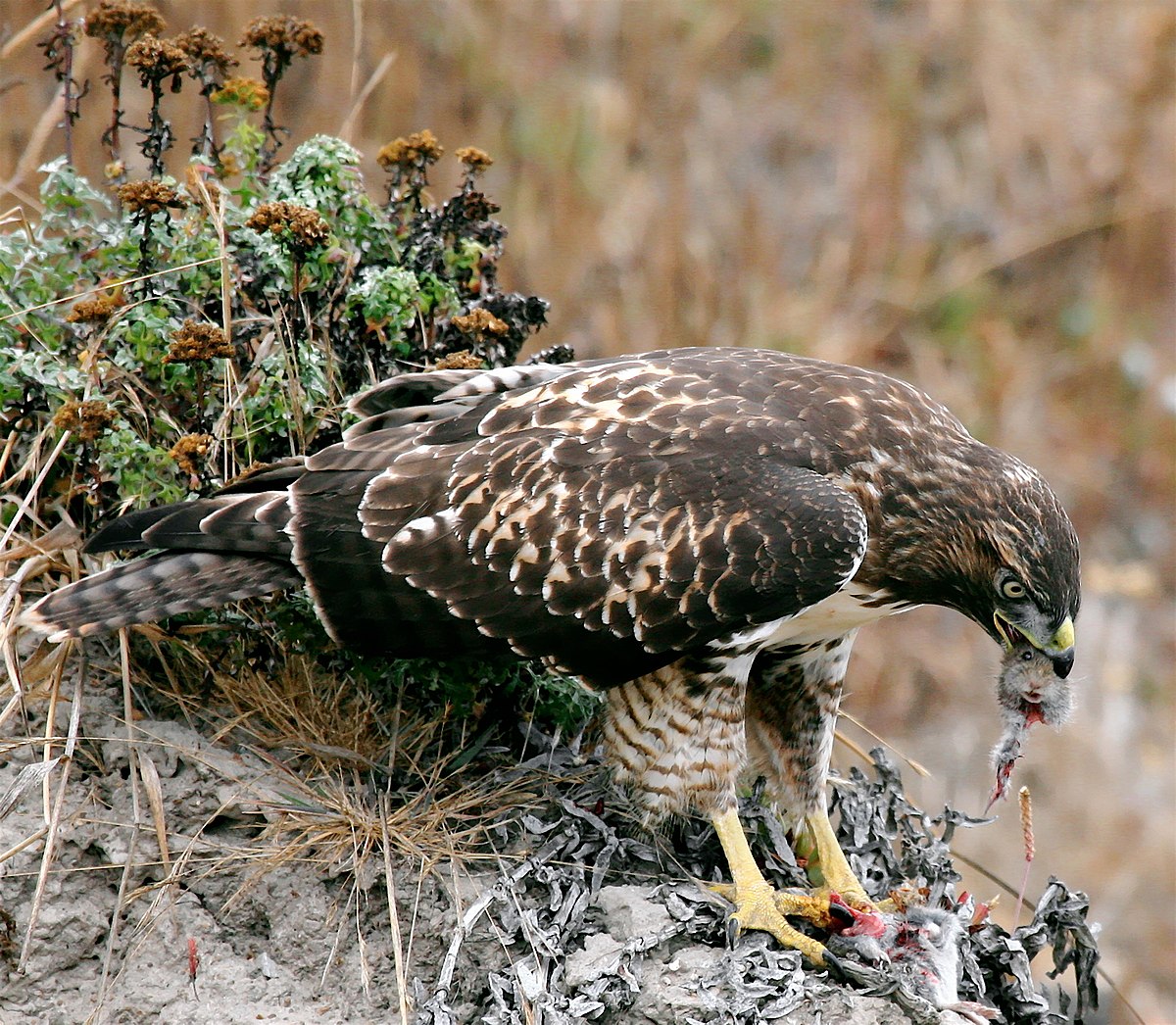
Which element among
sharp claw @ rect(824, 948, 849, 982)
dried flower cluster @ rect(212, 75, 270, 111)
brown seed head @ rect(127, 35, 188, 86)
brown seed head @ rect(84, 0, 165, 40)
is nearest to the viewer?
sharp claw @ rect(824, 948, 849, 982)

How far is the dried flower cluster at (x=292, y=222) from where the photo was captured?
3.35 metres

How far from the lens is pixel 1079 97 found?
8.87 metres

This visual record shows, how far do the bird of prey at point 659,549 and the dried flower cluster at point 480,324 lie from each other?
0.33 m

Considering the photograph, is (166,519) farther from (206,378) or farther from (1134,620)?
(1134,620)

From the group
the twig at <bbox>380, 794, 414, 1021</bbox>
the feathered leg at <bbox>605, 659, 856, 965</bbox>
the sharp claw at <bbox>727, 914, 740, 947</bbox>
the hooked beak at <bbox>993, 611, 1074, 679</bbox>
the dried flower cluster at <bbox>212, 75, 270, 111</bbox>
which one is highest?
the dried flower cluster at <bbox>212, 75, 270, 111</bbox>

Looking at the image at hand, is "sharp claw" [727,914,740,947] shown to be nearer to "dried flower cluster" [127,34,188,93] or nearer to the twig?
the twig

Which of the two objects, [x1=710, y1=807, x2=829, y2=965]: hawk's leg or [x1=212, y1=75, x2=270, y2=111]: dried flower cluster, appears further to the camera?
[x1=212, y1=75, x2=270, y2=111]: dried flower cluster

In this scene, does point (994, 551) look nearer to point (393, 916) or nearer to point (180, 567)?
point (393, 916)

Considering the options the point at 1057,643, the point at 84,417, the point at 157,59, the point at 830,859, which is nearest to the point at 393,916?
the point at 830,859

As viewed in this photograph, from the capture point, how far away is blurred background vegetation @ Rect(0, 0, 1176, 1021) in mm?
6891

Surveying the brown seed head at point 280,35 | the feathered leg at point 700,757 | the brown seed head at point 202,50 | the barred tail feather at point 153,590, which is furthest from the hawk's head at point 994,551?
the brown seed head at point 202,50

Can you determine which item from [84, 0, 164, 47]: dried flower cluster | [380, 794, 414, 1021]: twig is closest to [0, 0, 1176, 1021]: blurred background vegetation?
[84, 0, 164, 47]: dried flower cluster

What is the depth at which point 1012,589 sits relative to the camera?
3.20 meters

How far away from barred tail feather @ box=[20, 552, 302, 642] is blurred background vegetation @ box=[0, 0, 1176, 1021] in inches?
130
